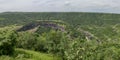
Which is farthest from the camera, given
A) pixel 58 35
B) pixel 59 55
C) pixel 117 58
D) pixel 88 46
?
pixel 58 35

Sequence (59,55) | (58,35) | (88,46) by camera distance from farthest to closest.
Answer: (58,35), (59,55), (88,46)

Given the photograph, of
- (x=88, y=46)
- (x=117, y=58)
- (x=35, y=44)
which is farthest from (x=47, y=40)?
(x=117, y=58)

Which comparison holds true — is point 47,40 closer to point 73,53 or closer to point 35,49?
point 35,49

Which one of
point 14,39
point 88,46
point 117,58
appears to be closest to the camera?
point 117,58

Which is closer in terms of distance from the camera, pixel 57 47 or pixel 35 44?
pixel 57 47

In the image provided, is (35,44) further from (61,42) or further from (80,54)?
(80,54)

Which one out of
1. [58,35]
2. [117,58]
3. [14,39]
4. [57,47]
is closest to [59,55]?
[57,47]

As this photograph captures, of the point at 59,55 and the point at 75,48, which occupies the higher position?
the point at 75,48

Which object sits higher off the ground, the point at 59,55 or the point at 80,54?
the point at 80,54

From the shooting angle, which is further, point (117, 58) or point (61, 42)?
point (61, 42)
